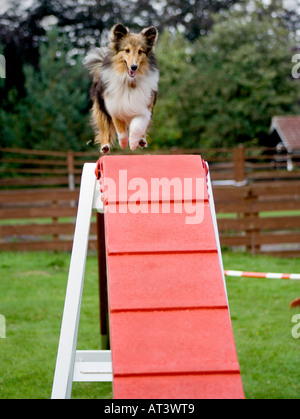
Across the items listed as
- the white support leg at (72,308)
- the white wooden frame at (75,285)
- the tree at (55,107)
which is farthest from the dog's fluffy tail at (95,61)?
the tree at (55,107)

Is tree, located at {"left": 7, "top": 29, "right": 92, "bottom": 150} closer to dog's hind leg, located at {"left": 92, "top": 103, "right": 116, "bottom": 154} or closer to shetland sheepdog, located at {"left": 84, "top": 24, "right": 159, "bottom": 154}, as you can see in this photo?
dog's hind leg, located at {"left": 92, "top": 103, "right": 116, "bottom": 154}

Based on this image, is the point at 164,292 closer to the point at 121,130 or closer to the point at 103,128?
the point at 121,130

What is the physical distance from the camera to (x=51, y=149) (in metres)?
19.5

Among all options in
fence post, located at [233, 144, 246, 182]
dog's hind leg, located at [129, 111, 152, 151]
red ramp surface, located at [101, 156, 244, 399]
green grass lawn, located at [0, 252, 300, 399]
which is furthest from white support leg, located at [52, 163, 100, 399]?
fence post, located at [233, 144, 246, 182]

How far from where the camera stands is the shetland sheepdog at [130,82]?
301 cm

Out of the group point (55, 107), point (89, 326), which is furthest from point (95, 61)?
point (55, 107)

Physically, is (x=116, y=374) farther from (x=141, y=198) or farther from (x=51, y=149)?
(x=51, y=149)

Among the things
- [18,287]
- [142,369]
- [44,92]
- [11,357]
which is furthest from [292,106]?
[142,369]

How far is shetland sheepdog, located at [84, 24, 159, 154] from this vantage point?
3006 millimetres

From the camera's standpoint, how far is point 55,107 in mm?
19219

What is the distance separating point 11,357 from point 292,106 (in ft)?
73.8

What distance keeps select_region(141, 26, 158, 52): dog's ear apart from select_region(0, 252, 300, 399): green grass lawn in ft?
7.53

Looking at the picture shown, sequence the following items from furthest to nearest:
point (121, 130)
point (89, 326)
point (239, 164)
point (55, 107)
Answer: point (55, 107) → point (239, 164) → point (89, 326) → point (121, 130)

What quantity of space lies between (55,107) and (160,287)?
17614mm
